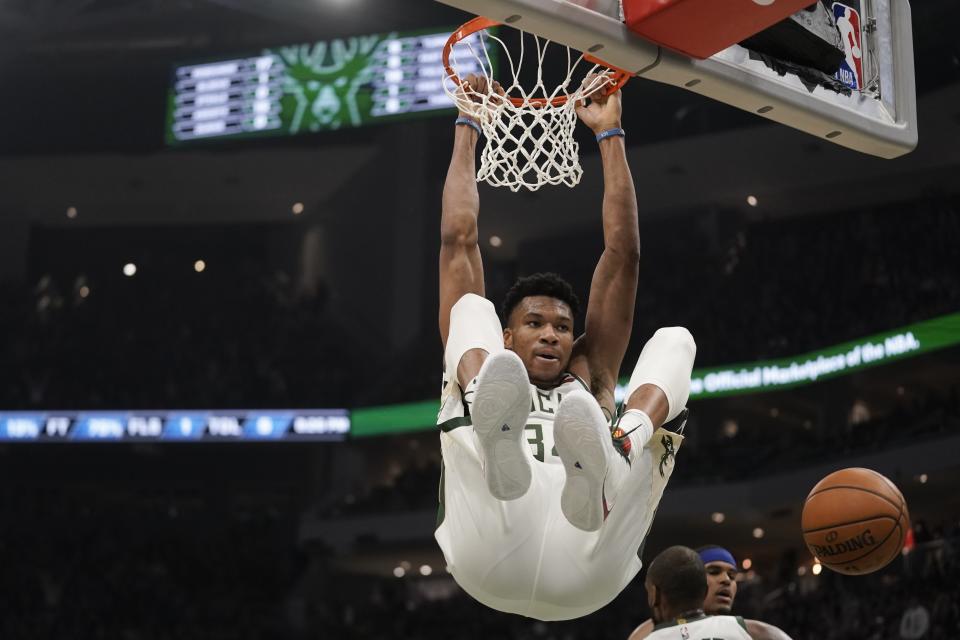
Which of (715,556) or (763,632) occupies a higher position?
(715,556)

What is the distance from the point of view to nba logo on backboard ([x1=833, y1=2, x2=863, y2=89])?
174 inches

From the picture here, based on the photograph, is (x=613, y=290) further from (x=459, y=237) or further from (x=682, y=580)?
(x=682, y=580)

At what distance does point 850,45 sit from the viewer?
4438 mm

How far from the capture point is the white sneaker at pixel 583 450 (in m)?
3.70

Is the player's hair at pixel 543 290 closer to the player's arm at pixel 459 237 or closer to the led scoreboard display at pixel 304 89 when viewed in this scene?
the player's arm at pixel 459 237

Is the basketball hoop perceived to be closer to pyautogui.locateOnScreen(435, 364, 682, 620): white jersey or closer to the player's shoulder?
pyautogui.locateOnScreen(435, 364, 682, 620): white jersey

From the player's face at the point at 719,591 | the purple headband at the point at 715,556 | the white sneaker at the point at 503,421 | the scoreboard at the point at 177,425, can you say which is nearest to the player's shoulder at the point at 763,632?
the player's face at the point at 719,591

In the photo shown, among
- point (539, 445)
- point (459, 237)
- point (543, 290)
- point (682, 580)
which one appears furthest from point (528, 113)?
point (682, 580)

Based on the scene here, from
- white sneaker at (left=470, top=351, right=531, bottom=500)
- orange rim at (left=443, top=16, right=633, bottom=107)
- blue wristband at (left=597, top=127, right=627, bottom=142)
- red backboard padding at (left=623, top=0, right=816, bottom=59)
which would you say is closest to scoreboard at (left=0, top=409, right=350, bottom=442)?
orange rim at (left=443, top=16, right=633, bottom=107)

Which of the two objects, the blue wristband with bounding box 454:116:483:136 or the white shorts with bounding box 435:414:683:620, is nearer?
the white shorts with bounding box 435:414:683:620

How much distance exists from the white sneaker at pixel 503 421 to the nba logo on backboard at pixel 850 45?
70.2 inches

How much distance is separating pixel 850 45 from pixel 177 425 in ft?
56.9

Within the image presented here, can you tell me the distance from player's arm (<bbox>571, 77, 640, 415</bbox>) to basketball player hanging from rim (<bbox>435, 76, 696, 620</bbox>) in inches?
0.9

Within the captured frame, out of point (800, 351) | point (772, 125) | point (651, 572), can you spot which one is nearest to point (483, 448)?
point (651, 572)
